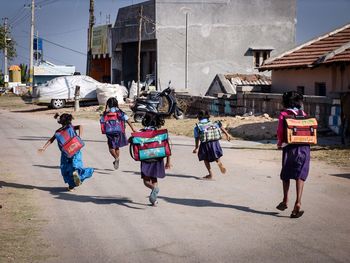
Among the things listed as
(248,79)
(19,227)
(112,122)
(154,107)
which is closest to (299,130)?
(19,227)

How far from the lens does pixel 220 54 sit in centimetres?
3869

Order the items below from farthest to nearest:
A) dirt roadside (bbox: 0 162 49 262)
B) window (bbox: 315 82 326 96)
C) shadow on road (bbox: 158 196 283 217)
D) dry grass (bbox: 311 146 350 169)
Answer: window (bbox: 315 82 326 96) → dry grass (bbox: 311 146 350 169) → shadow on road (bbox: 158 196 283 217) → dirt roadside (bbox: 0 162 49 262)

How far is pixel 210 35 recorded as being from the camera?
38562mm

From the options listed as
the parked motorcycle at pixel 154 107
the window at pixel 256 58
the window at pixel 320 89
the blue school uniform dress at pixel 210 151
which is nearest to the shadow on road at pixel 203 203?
the blue school uniform dress at pixel 210 151

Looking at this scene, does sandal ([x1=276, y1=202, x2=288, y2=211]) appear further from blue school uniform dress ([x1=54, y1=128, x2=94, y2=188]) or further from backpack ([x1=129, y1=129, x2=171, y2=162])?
blue school uniform dress ([x1=54, y1=128, x2=94, y2=188])

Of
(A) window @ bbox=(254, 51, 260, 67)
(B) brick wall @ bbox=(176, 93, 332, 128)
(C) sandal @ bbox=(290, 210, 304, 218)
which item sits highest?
(A) window @ bbox=(254, 51, 260, 67)

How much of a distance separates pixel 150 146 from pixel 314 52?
17212 mm

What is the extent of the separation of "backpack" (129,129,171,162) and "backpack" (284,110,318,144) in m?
1.79

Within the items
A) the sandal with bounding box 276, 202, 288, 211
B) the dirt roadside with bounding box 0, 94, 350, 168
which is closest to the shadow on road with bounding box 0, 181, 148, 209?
the sandal with bounding box 276, 202, 288, 211

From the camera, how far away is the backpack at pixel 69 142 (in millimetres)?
10007

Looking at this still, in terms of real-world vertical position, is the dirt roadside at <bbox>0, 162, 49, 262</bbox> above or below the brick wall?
below

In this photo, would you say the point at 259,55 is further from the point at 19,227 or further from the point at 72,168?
the point at 19,227

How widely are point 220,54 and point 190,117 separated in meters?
12.2

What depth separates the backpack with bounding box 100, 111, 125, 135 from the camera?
12.5m
